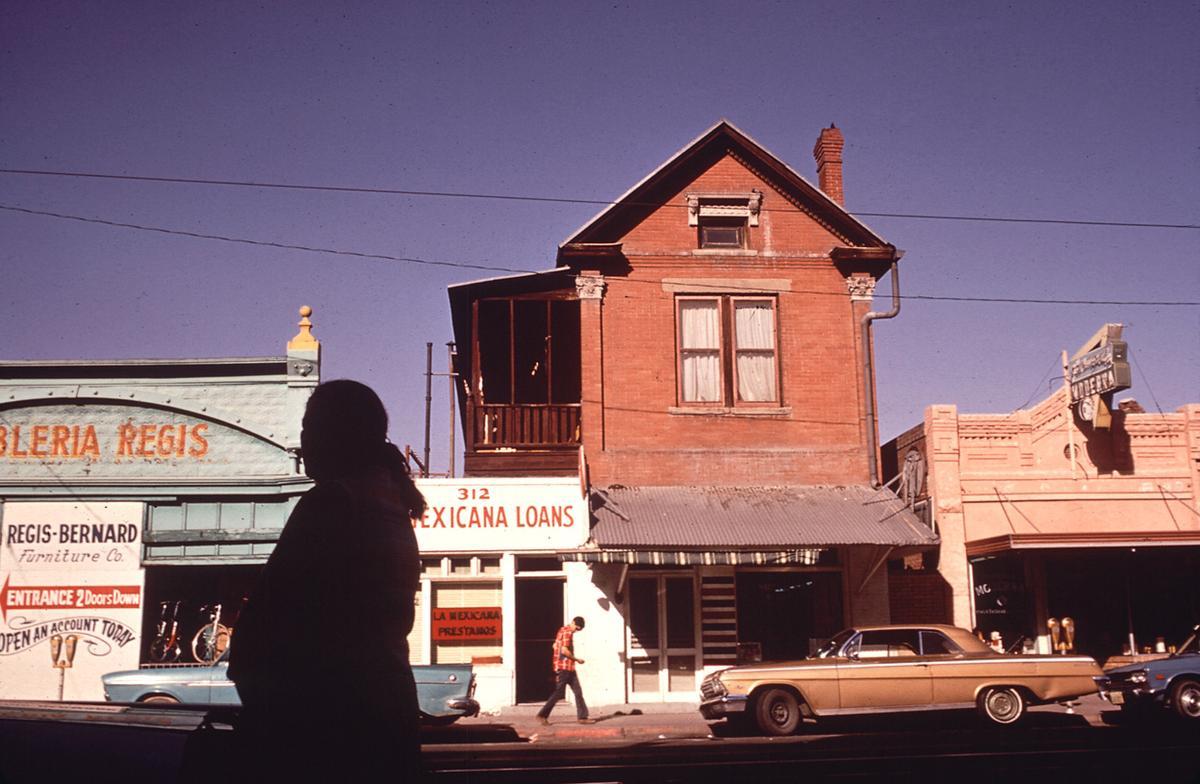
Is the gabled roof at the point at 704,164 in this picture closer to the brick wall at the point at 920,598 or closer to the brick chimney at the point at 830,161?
the brick chimney at the point at 830,161

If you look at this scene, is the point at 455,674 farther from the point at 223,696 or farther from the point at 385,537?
the point at 385,537

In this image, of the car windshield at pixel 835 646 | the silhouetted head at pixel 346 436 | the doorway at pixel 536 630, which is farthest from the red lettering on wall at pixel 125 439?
the silhouetted head at pixel 346 436

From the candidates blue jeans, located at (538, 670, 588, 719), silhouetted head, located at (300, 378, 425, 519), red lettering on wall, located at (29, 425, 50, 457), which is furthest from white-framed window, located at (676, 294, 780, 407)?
silhouetted head, located at (300, 378, 425, 519)

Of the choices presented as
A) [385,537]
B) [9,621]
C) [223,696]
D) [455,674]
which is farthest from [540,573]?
[385,537]

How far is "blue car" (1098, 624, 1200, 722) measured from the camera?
15414mm

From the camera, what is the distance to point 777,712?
15.2 meters

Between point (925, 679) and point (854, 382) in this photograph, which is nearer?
point (925, 679)

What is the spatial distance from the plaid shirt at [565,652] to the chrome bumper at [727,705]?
2.55m

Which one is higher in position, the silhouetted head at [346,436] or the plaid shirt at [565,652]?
the silhouetted head at [346,436]

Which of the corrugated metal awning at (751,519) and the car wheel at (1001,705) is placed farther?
the corrugated metal awning at (751,519)

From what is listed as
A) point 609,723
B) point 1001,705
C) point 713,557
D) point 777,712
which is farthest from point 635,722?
point 1001,705

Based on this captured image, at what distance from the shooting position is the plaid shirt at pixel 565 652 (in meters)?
17.0

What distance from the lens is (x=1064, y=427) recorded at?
68.0 feet

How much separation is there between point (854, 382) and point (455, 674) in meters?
9.96
